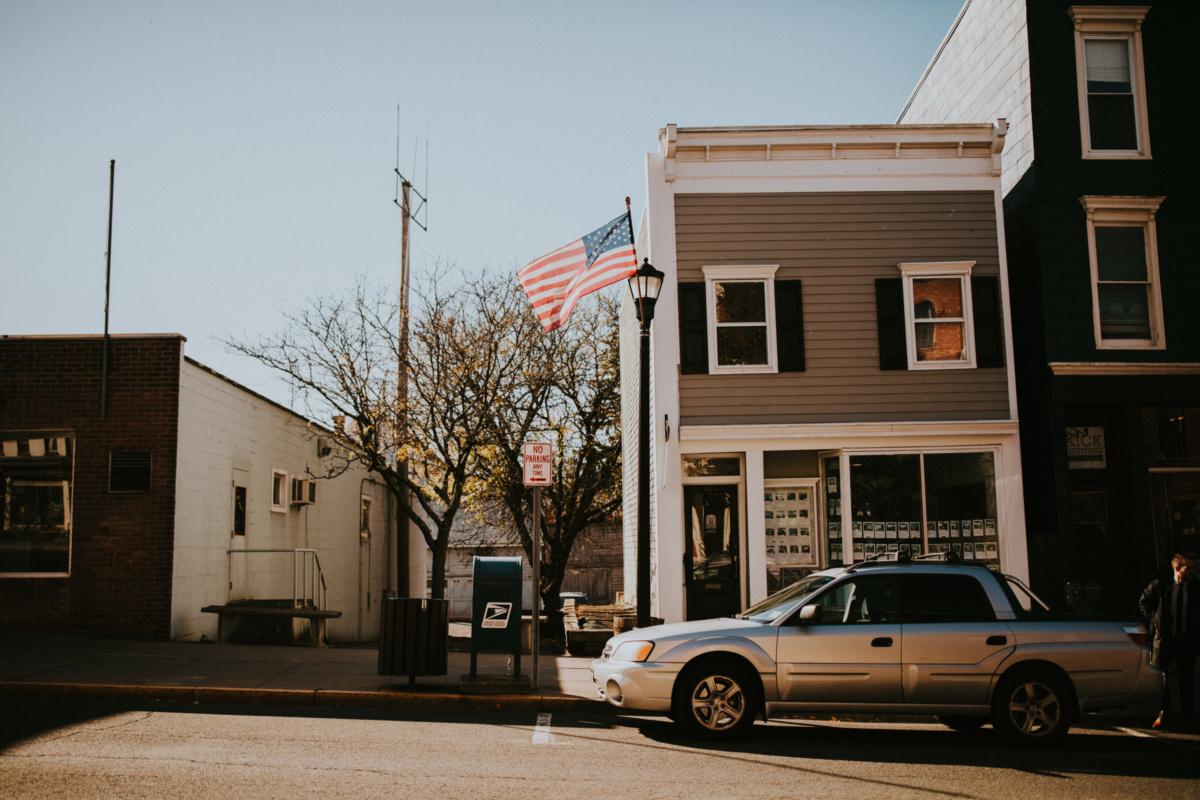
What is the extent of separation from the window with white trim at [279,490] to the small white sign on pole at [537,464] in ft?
31.0

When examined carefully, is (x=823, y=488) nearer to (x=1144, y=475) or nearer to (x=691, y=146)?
(x=1144, y=475)

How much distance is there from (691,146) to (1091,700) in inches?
383

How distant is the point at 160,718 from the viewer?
844 cm

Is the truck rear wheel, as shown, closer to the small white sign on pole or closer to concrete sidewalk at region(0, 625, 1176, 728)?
concrete sidewalk at region(0, 625, 1176, 728)

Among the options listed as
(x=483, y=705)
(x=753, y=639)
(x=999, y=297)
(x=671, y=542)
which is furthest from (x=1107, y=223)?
(x=483, y=705)

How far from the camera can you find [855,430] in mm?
14352

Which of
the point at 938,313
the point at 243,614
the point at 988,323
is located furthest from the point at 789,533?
the point at 243,614

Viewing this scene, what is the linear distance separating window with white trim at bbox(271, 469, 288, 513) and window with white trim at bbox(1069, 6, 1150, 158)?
1534 centimetres

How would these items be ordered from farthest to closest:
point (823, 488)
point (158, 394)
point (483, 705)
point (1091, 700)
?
1. point (823, 488)
2. point (158, 394)
3. point (483, 705)
4. point (1091, 700)

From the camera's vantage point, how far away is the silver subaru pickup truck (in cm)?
831

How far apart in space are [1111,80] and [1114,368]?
468 cm

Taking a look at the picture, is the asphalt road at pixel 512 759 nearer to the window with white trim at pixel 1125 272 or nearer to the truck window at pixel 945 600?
the truck window at pixel 945 600

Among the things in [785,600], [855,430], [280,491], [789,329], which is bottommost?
[785,600]

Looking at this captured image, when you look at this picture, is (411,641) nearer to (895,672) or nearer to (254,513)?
(895,672)
